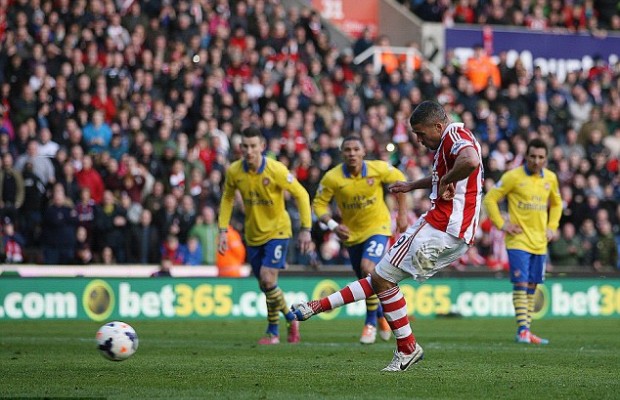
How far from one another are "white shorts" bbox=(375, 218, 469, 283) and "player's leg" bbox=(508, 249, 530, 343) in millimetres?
5269

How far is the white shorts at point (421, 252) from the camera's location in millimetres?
11117

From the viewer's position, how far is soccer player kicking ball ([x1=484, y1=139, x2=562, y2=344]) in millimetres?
16453

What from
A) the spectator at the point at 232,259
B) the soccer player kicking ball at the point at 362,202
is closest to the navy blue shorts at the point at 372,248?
the soccer player kicking ball at the point at 362,202

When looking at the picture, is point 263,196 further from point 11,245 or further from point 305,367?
point 11,245

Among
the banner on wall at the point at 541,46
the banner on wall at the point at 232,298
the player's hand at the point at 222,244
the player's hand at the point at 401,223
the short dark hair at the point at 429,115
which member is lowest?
the banner on wall at the point at 232,298

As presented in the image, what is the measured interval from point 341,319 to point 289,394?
1352 cm

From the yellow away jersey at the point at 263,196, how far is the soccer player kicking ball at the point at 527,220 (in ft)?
9.52

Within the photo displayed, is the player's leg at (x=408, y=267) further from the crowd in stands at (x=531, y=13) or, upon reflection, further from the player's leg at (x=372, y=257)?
the crowd in stands at (x=531, y=13)

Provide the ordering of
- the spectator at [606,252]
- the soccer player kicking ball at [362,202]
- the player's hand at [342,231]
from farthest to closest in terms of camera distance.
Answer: the spectator at [606,252]
the soccer player kicking ball at [362,202]
the player's hand at [342,231]

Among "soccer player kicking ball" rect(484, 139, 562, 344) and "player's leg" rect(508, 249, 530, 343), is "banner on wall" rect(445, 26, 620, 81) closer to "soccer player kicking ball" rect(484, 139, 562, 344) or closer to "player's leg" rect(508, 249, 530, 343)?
"soccer player kicking ball" rect(484, 139, 562, 344)

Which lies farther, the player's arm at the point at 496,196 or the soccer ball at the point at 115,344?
the player's arm at the point at 496,196

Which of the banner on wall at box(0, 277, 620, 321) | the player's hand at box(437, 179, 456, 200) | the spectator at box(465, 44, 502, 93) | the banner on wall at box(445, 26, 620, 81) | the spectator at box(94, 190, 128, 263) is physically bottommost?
the banner on wall at box(0, 277, 620, 321)

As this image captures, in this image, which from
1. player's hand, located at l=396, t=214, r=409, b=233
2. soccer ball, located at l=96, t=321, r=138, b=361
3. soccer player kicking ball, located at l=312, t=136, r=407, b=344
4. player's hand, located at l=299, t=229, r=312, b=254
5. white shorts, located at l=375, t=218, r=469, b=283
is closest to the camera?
white shorts, located at l=375, t=218, r=469, b=283

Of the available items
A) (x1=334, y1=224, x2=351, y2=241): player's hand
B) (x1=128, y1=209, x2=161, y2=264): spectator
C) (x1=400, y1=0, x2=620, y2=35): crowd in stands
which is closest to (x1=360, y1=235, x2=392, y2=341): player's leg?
(x1=334, y1=224, x2=351, y2=241): player's hand
